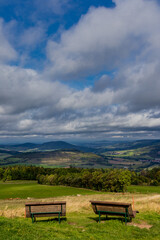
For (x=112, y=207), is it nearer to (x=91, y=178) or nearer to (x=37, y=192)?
(x=37, y=192)

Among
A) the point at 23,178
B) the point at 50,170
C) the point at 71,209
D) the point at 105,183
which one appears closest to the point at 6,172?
the point at 23,178

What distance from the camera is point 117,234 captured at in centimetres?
1011

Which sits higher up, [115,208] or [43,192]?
[115,208]

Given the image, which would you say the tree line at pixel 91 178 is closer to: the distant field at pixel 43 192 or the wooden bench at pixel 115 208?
the distant field at pixel 43 192

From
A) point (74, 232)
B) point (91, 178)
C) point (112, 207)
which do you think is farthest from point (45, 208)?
point (91, 178)

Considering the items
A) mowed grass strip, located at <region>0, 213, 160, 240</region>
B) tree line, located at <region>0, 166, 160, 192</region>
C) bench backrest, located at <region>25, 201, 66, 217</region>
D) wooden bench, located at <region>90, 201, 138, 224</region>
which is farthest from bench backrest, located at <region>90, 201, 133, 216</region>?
tree line, located at <region>0, 166, 160, 192</region>

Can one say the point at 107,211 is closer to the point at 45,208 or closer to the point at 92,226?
the point at 92,226

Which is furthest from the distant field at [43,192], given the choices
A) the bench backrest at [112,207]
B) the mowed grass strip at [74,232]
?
the mowed grass strip at [74,232]

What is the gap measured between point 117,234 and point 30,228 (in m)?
4.83

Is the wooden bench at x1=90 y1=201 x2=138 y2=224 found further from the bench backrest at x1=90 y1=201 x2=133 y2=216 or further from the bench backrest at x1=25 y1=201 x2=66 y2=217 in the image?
the bench backrest at x1=25 y1=201 x2=66 y2=217

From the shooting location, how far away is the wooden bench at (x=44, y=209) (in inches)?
506

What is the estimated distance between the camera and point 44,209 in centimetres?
1288

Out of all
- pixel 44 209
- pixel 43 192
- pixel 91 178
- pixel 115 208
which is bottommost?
pixel 91 178

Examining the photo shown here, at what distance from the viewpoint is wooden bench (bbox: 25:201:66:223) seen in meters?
12.8
